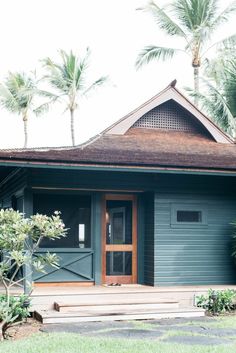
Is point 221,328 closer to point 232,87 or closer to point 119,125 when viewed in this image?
point 119,125

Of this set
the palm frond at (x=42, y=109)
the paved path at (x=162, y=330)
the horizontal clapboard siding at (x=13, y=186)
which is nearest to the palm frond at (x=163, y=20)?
the palm frond at (x=42, y=109)

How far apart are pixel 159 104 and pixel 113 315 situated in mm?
7096

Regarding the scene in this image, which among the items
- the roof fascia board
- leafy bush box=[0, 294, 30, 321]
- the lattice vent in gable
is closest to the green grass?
leafy bush box=[0, 294, 30, 321]

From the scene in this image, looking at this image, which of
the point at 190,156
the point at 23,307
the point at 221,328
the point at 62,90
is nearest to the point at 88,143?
the point at 190,156

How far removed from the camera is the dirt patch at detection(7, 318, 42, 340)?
9227 millimetres

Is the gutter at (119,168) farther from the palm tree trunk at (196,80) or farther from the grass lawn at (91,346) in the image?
the palm tree trunk at (196,80)

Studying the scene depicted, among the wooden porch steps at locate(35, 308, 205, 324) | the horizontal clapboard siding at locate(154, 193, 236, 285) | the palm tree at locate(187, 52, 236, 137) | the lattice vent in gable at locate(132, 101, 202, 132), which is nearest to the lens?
the wooden porch steps at locate(35, 308, 205, 324)

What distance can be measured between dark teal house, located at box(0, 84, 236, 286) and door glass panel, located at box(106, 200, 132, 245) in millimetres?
23

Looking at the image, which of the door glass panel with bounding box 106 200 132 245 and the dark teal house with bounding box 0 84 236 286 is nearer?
the dark teal house with bounding box 0 84 236 286

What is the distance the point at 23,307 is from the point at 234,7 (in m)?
21.1

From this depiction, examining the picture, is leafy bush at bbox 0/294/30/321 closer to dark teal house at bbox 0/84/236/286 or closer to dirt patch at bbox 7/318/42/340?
dirt patch at bbox 7/318/42/340

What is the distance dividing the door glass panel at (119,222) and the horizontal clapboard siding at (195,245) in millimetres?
836

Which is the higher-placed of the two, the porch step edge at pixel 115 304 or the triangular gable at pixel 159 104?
the triangular gable at pixel 159 104

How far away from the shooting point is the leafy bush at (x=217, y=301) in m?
11.9
